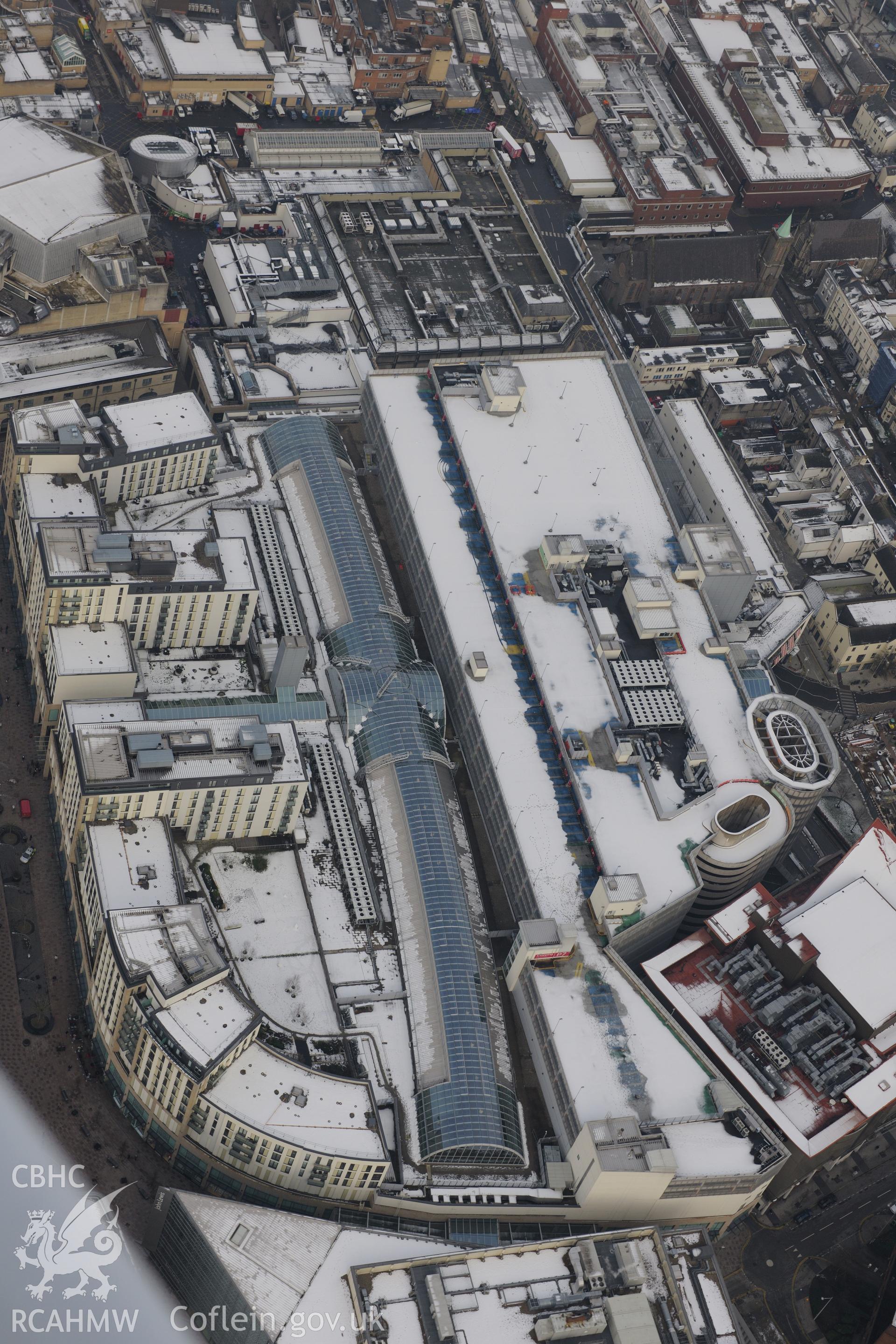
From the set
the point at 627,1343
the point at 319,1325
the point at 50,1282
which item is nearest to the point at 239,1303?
the point at 319,1325

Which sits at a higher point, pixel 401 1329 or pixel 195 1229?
pixel 195 1229

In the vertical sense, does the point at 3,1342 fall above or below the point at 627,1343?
above

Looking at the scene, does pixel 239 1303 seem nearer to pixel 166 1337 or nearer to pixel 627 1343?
pixel 166 1337

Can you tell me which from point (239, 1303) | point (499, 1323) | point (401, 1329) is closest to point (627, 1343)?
point (499, 1323)

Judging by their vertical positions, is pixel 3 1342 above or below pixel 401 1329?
above

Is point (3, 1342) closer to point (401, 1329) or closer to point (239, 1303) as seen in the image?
point (239, 1303)

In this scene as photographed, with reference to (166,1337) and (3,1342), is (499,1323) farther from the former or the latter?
(3,1342)

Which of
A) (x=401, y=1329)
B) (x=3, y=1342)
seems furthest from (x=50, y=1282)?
(x=401, y=1329)
